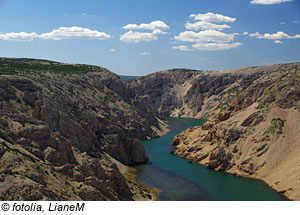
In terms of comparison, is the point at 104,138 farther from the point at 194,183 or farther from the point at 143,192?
the point at 143,192

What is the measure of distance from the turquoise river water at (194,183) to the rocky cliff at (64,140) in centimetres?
527

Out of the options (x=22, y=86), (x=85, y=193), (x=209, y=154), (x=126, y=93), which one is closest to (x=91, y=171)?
(x=85, y=193)

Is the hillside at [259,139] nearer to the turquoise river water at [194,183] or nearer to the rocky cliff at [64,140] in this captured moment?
the turquoise river water at [194,183]

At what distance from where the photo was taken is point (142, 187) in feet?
207

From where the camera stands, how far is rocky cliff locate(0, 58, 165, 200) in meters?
41.6

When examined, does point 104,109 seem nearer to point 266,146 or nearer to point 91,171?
point 266,146

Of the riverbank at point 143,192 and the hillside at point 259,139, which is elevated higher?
the hillside at point 259,139

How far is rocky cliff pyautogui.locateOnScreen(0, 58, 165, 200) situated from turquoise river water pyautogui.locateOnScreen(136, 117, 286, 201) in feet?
17.3

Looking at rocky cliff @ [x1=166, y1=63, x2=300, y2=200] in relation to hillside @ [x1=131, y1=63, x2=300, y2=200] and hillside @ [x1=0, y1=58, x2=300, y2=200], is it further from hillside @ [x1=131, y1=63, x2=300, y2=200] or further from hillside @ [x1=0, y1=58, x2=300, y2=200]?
hillside @ [x1=0, y1=58, x2=300, y2=200]

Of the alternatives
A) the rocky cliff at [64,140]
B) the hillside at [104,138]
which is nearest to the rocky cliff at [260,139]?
the hillside at [104,138]

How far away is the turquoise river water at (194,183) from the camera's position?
193 feet

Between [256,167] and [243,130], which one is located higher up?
[243,130]

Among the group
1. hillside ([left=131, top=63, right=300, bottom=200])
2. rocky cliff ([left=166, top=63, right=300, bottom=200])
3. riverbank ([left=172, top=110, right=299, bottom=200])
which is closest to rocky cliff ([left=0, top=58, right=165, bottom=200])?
riverbank ([left=172, top=110, right=299, bottom=200])

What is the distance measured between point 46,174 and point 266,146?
45303 millimetres
